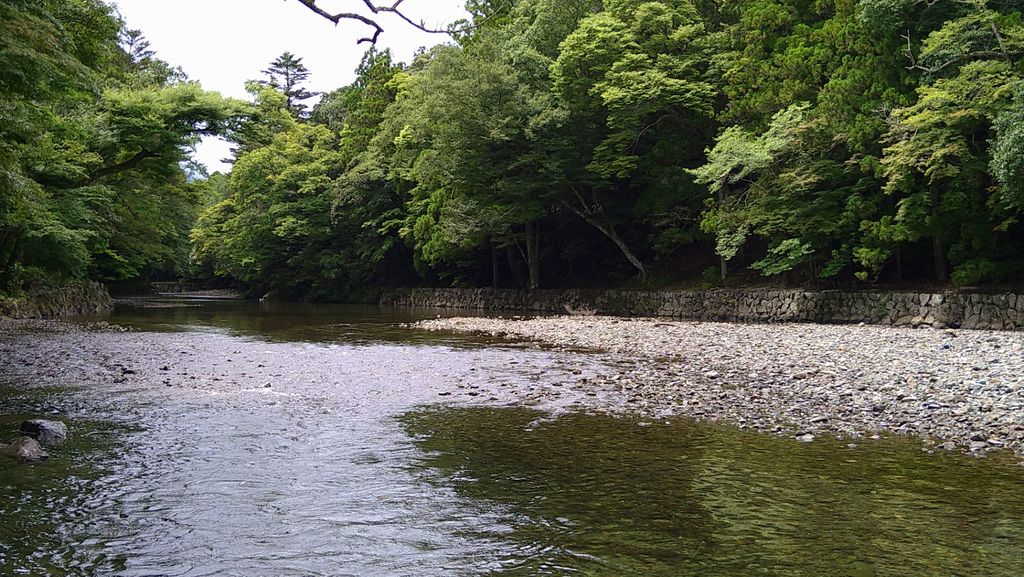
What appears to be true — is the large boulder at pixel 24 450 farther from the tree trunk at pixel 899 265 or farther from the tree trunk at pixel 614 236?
the tree trunk at pixel 614 236

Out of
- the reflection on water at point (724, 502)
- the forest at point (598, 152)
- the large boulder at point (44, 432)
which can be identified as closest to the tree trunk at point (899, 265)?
the forest at point (598, 152)

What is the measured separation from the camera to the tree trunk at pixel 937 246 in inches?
705

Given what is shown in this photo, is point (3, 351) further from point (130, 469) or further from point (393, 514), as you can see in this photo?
point (393, 514)

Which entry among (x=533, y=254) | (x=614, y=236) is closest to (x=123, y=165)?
(x=533, y=254)

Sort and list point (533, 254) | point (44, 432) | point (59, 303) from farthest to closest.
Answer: point (533, 254) → point (59, 303) → point (44, 432)

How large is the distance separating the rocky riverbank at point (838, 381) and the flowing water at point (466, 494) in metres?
0.72

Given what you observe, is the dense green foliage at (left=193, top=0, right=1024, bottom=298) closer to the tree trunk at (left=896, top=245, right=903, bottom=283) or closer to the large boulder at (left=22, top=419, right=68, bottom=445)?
the tree trunk at (left=896, top=245, right=903, bottom=283)

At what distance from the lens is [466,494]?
5.62 metres

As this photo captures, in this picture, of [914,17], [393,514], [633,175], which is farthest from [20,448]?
[633,175]

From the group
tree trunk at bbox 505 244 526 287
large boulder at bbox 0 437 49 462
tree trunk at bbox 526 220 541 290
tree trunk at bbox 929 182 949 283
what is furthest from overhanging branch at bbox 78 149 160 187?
tree trunk at bbox 929 182 949 283

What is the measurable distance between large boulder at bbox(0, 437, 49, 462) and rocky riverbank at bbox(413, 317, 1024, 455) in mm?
6257

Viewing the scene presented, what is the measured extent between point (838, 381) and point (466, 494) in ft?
22.0

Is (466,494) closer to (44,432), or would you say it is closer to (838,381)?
(44,432)

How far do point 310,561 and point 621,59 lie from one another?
82.9 feet
